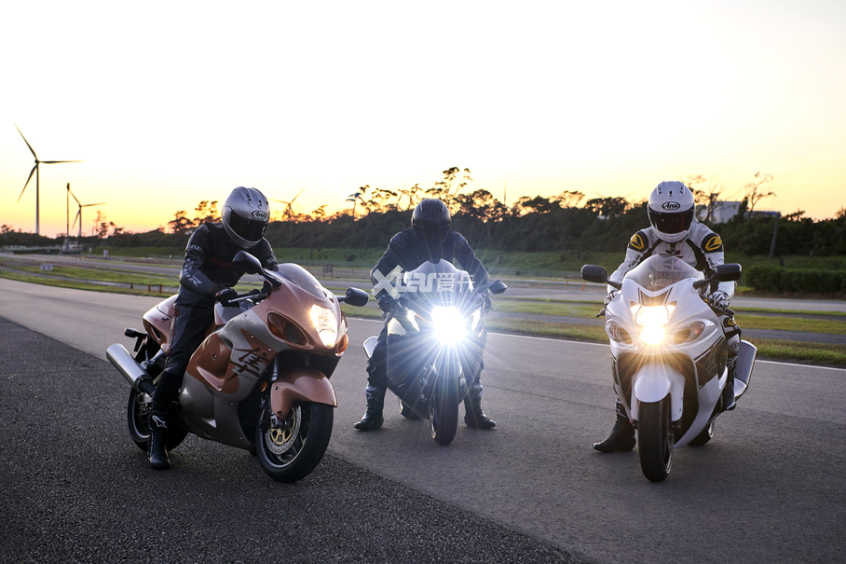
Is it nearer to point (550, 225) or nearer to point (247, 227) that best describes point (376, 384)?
point (247, 227)

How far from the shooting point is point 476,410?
6566mm

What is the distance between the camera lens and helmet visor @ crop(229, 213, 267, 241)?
505 cm

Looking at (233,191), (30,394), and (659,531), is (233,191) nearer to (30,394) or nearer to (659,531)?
(659,531)

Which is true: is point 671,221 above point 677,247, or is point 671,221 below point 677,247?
above

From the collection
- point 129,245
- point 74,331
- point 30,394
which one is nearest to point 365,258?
point 74,331

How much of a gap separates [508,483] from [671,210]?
92.6 inches

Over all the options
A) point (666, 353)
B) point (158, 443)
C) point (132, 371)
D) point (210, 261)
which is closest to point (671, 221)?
point (666, 353)

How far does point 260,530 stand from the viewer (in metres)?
3.86

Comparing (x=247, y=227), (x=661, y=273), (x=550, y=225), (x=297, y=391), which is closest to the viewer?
(x=297, y=391)


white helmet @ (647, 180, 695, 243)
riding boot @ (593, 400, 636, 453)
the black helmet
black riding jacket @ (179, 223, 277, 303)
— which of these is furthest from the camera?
the black helmet

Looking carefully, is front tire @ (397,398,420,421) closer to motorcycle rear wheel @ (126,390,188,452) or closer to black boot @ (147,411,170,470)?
motorcycle rear wheel @ (126,390,188,452)

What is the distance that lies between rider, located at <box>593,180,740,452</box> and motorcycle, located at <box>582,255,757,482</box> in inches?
13.7

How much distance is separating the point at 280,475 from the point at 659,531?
2.30 metres

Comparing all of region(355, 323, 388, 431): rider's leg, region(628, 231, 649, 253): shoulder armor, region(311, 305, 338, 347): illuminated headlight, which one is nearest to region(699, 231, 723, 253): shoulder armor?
region(628, 231, 649, 253): shoulder armor
